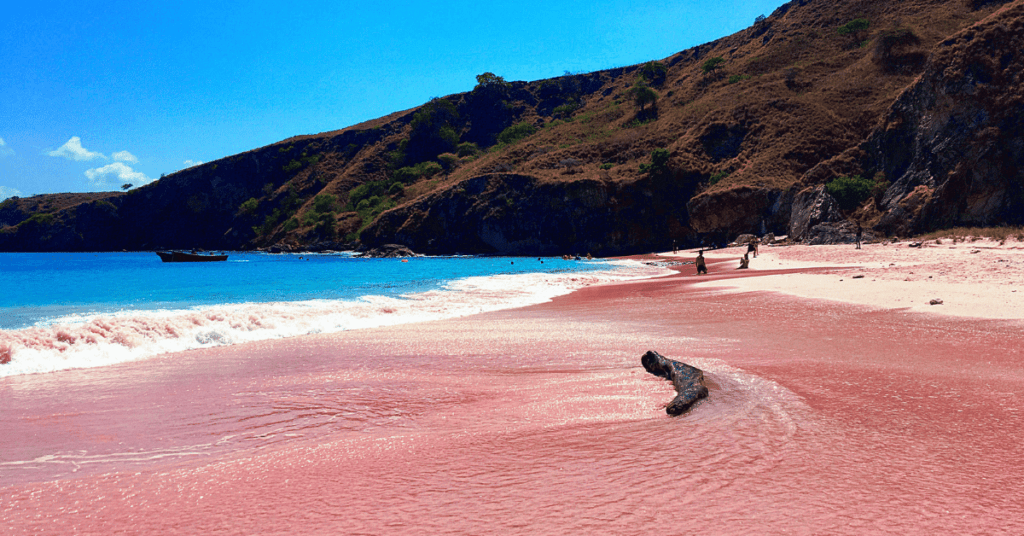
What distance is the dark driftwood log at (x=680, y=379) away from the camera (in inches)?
189

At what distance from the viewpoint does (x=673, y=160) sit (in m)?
72.0

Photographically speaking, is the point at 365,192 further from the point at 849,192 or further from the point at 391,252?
Answer: the point at 849,192

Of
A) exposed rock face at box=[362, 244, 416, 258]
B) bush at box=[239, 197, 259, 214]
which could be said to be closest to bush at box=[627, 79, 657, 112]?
exposed rock face at box=[362, 244, 416, 258]

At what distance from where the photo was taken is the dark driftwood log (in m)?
4.80

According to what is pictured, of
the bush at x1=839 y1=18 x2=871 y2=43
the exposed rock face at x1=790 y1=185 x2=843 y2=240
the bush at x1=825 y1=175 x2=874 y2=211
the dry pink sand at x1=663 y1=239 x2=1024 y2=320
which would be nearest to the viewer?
the dry pink sand at x1=663 y1=239 x2=1024 y2=320

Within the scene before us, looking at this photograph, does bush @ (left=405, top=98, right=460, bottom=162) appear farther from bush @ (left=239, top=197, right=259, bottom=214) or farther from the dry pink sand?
the dry pink sand

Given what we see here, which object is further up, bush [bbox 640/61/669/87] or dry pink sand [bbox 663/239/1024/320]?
bush [bbox 640/61/669/87]

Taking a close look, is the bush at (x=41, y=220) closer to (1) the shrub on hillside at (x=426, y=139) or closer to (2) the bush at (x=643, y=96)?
(1) the shrub on hillside at (x=426, y=139)

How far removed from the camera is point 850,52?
259 ft

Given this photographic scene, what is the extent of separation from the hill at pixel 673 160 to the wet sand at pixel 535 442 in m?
45.9

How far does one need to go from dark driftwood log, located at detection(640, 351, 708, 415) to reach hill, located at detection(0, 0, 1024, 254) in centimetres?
4630

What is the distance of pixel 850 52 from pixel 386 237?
76620 millimetres

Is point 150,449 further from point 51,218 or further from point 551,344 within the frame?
point 51,218

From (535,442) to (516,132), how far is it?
117646 millimetres
